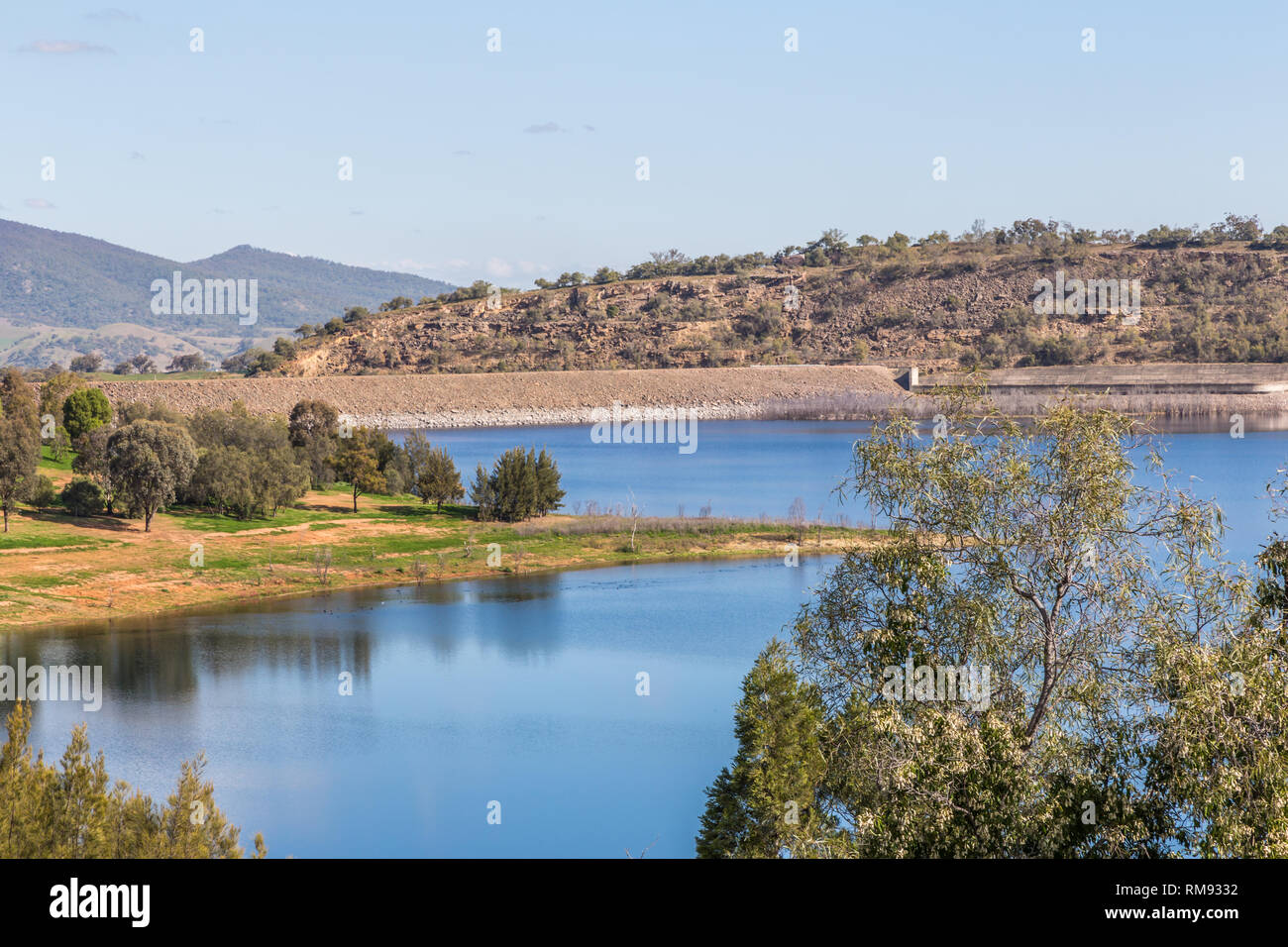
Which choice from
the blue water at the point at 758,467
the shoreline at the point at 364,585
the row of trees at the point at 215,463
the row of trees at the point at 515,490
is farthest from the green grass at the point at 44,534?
the blue water at the point at 758,467

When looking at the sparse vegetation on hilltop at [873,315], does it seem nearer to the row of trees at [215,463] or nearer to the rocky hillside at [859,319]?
the rocky hillside at [859,319]

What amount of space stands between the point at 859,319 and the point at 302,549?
99162 millimetres

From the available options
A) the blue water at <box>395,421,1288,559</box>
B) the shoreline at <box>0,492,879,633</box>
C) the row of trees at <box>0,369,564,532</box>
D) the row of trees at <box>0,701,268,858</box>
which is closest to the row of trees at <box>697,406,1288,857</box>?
the row of trees at <box>0,701,268,858</box>

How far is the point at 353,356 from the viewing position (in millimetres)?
128375

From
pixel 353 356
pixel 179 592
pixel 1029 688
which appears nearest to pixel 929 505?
pixel 1029 688

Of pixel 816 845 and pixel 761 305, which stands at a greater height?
pixel 761 305

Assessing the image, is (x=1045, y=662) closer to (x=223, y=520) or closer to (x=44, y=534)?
(x=44, y=534)

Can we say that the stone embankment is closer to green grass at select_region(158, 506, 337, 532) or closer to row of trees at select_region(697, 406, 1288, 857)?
green grass at select_region(158, 506, 337, 532)

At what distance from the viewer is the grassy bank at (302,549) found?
34.8m

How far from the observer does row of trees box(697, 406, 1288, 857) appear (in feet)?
29.2

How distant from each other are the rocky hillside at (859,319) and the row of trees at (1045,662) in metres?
103

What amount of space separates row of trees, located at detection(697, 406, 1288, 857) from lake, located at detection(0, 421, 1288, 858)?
486 centimetres
